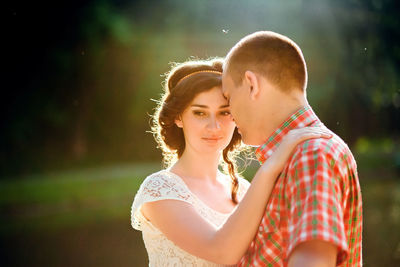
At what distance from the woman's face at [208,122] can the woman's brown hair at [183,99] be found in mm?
44

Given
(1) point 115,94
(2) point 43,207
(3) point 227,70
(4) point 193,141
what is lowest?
(2) point 43,207

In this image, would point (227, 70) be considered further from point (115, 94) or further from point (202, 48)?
point (115, 94)

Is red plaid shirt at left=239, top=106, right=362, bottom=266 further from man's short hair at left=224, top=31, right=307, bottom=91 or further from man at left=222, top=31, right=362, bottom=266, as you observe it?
man's short hair at left=224, top=31, right=307, bottom=91

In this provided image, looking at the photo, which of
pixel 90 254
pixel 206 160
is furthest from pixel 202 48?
pixel 206 160

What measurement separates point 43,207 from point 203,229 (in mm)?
11207

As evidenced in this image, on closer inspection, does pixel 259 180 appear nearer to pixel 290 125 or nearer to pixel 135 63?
pixel 290 125

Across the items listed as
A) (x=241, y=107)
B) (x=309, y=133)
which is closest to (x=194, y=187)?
(x=241, y=107)

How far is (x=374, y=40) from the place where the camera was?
1114 centimetres

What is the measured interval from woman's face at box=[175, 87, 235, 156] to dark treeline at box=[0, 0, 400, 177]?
27.6 feet

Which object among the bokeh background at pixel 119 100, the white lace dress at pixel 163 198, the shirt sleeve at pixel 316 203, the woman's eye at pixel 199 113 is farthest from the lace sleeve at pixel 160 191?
the bokeh background at pixel 119 100

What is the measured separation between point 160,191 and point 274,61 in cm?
104

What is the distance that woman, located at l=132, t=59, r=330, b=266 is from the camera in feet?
7.82

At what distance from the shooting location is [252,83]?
80.7 inches

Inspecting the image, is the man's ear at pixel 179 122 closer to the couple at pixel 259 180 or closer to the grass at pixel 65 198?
the couple at pixel 259 180
